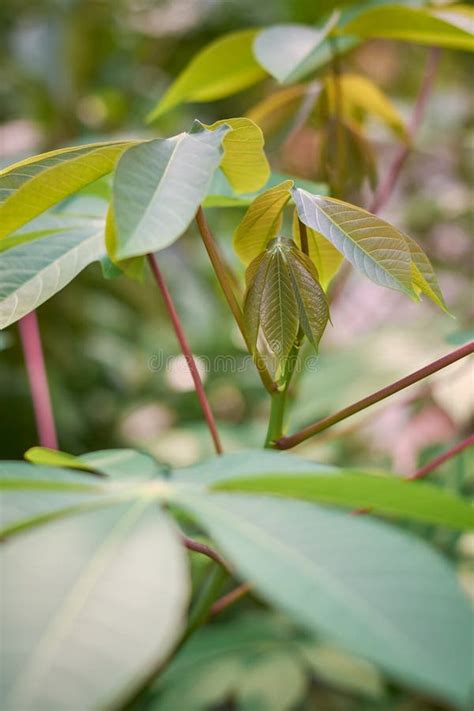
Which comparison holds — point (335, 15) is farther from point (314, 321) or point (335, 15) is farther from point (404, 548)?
point (404, 548)

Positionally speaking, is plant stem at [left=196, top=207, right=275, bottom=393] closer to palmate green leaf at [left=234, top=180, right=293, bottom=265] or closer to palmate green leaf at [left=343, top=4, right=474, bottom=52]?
palmate green leaf at [left=234, top=180, right=293, bottom=265]

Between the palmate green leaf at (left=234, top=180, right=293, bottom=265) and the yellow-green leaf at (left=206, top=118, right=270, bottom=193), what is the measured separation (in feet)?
0.07


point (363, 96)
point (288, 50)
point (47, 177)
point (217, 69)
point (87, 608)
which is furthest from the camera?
point (363, 96)

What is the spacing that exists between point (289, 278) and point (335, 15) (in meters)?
0.35

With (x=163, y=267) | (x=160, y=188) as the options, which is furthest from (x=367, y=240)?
(x=163, y=267)

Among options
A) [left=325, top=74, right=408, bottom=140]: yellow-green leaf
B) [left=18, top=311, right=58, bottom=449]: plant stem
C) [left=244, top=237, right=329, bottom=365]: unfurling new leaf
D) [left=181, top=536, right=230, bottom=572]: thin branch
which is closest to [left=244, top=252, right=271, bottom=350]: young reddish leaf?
[left=244, top=237, right=329, bottom=365]: unfurling new leaf

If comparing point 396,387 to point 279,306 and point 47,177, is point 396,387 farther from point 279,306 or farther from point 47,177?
point 47,177

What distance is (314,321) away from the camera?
40cm

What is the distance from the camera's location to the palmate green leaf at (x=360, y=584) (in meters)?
0.22

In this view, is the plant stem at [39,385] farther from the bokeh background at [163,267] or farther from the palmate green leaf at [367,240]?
the bokeh background at [163,267]

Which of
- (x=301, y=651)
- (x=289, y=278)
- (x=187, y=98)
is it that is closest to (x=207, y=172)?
(x=289, y=278)

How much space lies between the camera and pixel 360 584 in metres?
0.24

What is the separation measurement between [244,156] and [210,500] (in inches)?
8.0

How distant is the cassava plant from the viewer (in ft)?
0.73
